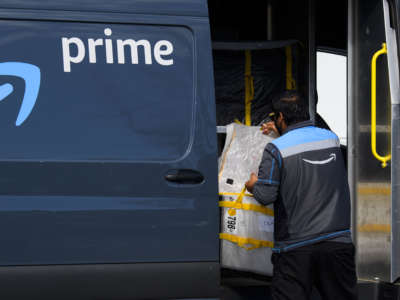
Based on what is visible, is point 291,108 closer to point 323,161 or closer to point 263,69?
point 323,161

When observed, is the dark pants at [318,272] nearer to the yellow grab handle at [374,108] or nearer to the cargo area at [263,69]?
the yellow grab handle at [374,108]

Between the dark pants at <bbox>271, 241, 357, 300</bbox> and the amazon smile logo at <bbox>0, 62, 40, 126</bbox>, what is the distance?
1.47 meters

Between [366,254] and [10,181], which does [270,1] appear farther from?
[10,181]

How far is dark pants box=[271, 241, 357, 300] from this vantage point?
2930 mm

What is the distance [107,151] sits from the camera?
279 centimetres

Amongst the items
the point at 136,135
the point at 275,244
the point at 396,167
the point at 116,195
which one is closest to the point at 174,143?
the point at 136,135

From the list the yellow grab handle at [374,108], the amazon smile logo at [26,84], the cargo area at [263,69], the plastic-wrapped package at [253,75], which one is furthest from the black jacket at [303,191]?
the plastic-wrapped package at [253,75]

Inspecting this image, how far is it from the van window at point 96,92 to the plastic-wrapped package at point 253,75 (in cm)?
184

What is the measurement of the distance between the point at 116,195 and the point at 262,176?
769mm

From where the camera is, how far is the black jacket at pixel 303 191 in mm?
2961

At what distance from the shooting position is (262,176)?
3.01 metres

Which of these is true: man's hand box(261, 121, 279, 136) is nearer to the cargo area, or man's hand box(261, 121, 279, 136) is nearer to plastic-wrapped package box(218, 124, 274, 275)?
plastic-wrapped package box(218, 124, 274, 275)

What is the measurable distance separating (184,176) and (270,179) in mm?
461

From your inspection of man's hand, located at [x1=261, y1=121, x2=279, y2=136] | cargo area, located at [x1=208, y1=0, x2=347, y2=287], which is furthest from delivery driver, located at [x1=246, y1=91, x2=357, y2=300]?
cargo area, located at [x1=208, y1=0, x2=347, y2=287]
